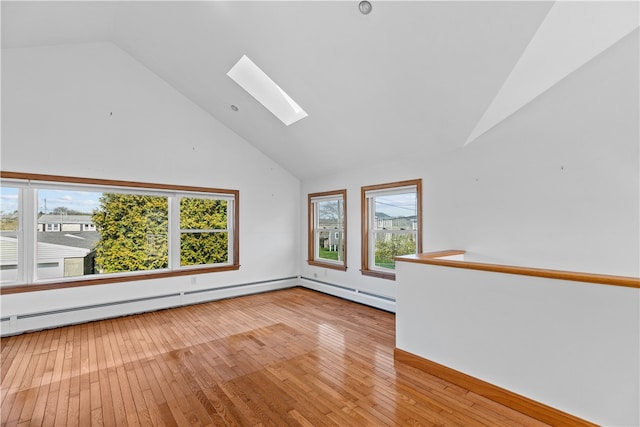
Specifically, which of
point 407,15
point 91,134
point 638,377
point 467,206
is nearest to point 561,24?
point 407,15

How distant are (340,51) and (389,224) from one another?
8.62 feet

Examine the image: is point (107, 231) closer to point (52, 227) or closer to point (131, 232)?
point (131, 232)

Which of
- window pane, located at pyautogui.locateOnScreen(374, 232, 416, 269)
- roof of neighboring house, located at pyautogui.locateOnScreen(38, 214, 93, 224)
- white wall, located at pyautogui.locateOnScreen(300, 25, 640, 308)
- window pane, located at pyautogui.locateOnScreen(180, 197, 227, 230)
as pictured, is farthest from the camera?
window pane, located at pyautogui.locateOnScreen(180, 197, 227, 230)

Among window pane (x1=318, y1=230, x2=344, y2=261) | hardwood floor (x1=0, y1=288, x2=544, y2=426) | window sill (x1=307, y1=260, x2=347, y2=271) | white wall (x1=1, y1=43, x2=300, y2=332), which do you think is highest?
white wall (x1=1, y1=43, x2=300, y2=332)

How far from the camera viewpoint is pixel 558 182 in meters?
2.76

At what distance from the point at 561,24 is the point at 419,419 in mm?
3066

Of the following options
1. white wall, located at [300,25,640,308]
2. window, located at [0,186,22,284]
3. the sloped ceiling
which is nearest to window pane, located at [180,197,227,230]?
the sloped ceiling

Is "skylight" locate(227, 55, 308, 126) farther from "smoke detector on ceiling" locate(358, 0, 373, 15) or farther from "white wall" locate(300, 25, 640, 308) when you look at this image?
"white wall" locate(300, 25, 640, 308)

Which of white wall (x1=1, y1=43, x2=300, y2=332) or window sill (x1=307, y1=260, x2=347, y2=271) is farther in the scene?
window sill (x1=307, y1=260, x2=347, y2=271)

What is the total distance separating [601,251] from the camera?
2.54m

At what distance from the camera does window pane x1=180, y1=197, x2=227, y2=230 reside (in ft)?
16.4

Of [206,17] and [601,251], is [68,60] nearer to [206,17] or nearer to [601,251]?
[206,17]

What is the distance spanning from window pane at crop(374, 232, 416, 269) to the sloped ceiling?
117 centimetres

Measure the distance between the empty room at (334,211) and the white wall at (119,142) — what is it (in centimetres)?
3
